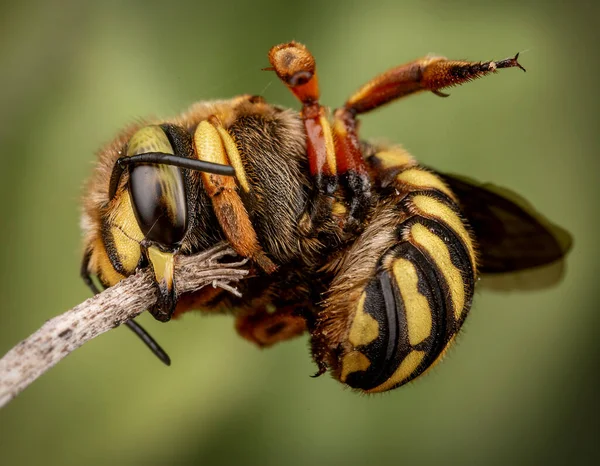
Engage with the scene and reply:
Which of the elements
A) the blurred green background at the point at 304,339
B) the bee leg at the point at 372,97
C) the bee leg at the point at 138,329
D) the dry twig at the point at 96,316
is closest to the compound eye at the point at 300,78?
the bee leg at the point at 372,97

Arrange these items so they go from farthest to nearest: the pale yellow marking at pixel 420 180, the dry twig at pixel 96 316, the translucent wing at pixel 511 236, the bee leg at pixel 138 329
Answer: the translucent wing at pixel 511 236 < the bee leg at pixel 138 329 < the pale yellow marking at pixel 420 180 < the dry twig at pixel 96 316

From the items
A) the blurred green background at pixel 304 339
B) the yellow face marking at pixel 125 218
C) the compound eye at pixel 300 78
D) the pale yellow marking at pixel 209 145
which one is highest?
the compound eye at pixel 300 78

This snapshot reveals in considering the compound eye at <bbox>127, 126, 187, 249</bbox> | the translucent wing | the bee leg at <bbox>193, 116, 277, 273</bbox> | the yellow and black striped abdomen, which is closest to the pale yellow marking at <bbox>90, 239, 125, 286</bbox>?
the compound eye at <bbox>127, 126, 187, 249</bbox>

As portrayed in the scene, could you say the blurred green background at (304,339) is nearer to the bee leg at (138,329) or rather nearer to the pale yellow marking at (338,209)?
the bee leg at (138,329)

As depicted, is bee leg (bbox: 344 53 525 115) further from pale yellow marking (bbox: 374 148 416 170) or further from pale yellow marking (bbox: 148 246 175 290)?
pale yellow marking (bbox: 148 246 175 290)

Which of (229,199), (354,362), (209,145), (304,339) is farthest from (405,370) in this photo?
(304,339)

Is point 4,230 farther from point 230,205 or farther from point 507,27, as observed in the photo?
point 507,27

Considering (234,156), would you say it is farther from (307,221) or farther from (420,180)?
(420,180)
